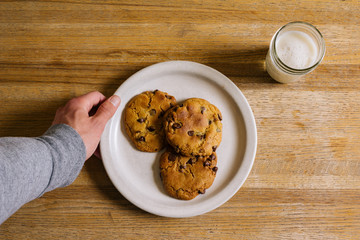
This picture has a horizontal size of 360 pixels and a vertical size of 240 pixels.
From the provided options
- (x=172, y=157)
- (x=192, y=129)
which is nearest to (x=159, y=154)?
(x=172, y=157)

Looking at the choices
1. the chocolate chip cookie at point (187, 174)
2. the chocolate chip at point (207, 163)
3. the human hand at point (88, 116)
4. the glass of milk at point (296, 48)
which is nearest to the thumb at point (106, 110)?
the human hand at point (88, 116)

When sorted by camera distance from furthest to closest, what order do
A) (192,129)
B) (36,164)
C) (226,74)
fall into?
(226,74) → (192,129) → (36,164)

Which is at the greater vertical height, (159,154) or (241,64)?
(241,64)

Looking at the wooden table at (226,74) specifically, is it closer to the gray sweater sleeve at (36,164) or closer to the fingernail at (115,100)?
the fingernail at (115,100)

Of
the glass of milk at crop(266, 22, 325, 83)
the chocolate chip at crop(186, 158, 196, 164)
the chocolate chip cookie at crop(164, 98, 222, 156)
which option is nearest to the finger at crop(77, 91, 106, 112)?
the chocolate chip cookie at crop(164, 98, 222, 156)

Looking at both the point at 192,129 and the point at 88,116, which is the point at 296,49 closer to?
the point at 192,129

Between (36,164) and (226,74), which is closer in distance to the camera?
(36,164)

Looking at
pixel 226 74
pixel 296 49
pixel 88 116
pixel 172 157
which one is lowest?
pixel 88 116
